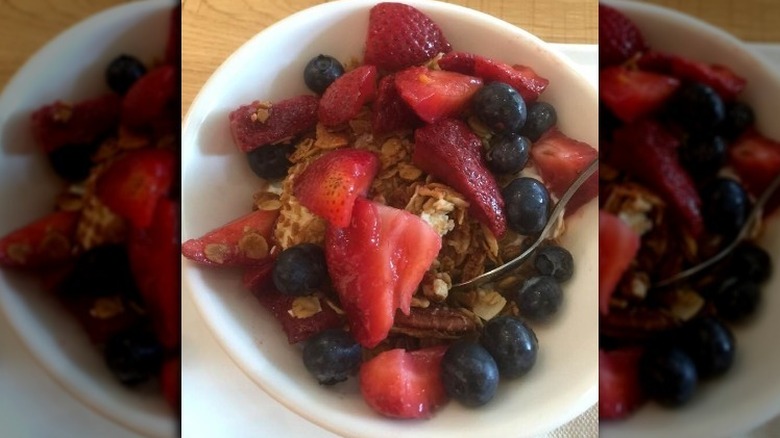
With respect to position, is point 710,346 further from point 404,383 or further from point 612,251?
point 404,383

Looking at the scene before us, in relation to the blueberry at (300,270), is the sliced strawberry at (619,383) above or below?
below

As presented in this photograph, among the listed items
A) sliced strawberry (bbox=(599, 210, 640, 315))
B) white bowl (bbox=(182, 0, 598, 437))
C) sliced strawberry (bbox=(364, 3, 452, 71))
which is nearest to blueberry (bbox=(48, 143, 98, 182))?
white bowl (bbox=(182, 0, 598, 437))

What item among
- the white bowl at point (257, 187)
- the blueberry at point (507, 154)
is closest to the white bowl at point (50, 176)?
the white bowl at point (257, 187)

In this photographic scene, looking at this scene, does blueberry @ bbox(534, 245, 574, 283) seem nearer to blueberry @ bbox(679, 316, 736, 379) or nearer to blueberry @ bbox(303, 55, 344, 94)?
blueberry @ bbox(679, 316, 736, 379)

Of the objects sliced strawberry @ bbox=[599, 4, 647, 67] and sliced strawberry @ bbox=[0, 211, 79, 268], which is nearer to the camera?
sliced strawberry @ bbox=[0, 211, 79, 268]

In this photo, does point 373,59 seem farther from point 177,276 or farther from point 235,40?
point 177,276

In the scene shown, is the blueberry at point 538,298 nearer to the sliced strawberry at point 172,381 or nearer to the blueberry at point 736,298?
the blueberry at point 736,298

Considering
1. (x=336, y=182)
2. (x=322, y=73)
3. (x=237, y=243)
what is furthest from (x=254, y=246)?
(x=322, y=73)
